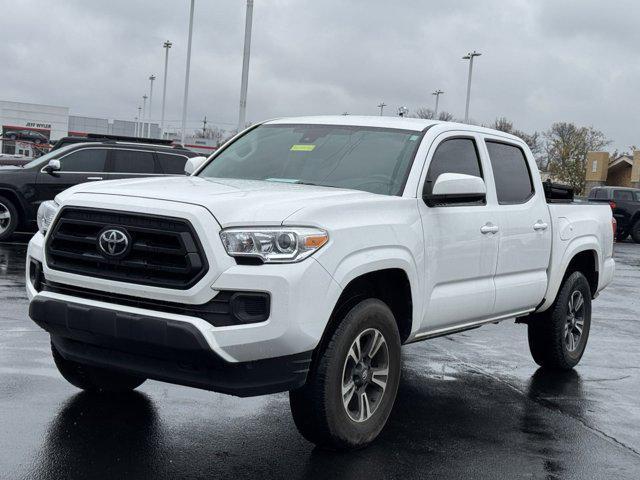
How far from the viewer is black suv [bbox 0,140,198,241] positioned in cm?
1535

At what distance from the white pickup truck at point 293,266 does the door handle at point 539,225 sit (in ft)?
1.06

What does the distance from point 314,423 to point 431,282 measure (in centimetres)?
132

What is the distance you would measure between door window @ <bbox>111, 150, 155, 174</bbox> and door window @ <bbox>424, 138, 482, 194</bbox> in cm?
1002

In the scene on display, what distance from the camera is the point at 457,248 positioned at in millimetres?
5969

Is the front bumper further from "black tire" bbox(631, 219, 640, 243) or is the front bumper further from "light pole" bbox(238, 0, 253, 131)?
"black tire" bbox(631, 219, 640, 243)

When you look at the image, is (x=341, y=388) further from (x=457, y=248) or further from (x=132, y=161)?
(x=132, y=161)

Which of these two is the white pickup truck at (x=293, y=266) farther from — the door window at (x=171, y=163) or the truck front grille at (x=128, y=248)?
the door window at (x=171, y=163)

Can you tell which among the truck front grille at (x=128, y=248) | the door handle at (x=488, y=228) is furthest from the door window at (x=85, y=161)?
the truck front grille at (x=128, y=248)

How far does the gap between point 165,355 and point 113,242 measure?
25.8 inches

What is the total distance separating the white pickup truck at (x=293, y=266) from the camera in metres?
4.45

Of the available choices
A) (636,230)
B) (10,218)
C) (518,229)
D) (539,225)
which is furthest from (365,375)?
(636,230)

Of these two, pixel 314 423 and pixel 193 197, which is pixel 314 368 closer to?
pixel 314 423

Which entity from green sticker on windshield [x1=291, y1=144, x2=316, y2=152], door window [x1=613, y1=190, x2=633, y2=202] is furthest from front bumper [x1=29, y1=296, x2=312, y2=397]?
door window [x1=613, y1=190, x2=633, y2=202]

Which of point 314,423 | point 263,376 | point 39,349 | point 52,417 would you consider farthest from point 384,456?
point 39,349
